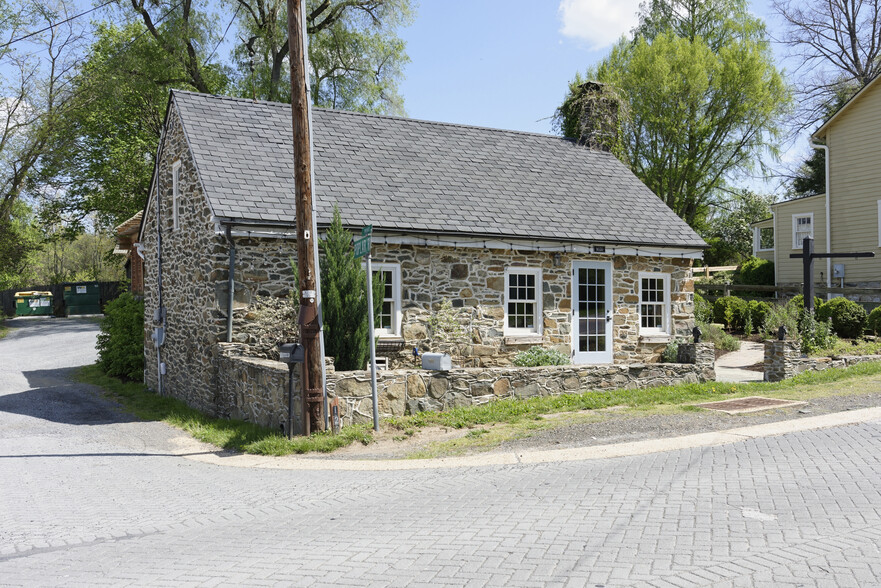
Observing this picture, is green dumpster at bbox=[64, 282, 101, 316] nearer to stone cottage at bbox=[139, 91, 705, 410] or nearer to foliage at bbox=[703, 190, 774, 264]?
stone cottage at bbox=[139, 91, 705, 410]

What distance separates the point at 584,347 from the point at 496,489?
908 cm

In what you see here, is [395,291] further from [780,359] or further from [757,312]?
[757,312]

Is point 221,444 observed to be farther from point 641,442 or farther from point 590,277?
point 590,277

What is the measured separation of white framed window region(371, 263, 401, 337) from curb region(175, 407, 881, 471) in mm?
4815

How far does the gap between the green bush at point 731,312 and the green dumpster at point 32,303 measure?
1483 inches

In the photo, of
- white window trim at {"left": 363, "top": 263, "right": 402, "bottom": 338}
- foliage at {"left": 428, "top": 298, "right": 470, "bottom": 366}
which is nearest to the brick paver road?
white window trim at {"left": 363, "top": 263, "right": 402, "bottom": 338}

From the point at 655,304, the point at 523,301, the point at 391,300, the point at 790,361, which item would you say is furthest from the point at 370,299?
the point at 790,361

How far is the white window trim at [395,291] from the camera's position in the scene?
14.1 metres

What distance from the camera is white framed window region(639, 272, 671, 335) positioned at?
17.1 meters

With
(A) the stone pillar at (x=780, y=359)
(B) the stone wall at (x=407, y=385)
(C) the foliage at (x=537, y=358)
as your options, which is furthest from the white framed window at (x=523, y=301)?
(A) the stone pillar at (x=780, y=359)

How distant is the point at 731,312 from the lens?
79.1 feet

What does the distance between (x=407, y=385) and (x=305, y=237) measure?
2969mm

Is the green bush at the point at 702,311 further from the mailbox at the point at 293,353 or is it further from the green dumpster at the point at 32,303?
the green dumpster at the point at 32,303

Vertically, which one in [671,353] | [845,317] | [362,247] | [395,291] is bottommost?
[671,353]
